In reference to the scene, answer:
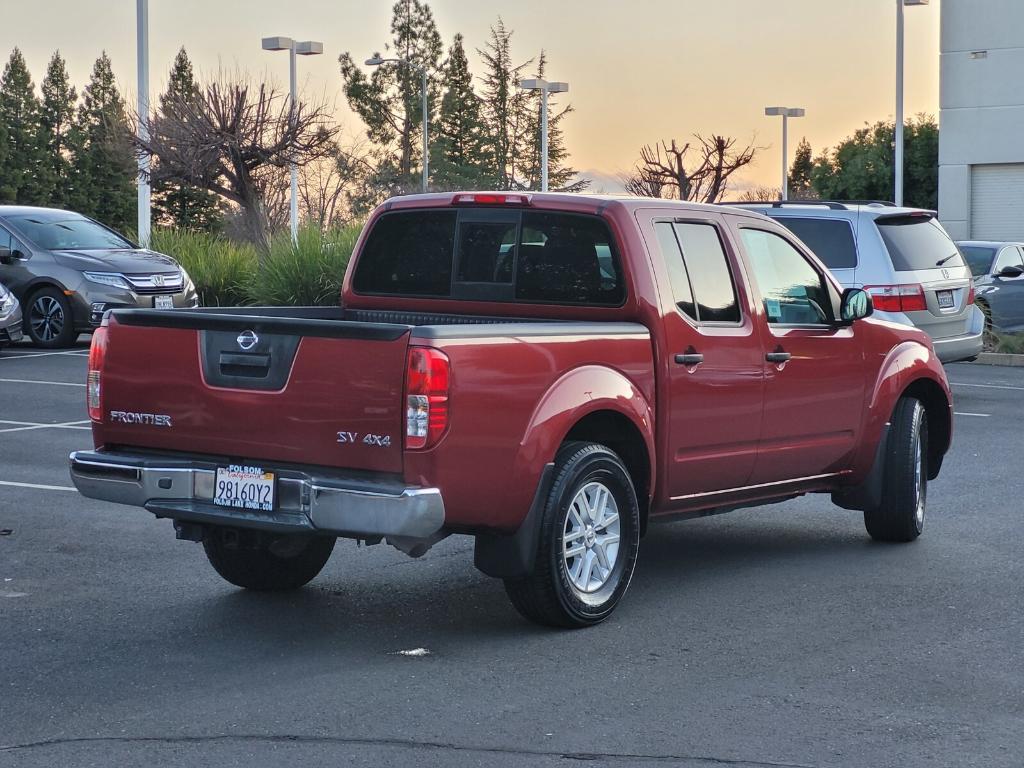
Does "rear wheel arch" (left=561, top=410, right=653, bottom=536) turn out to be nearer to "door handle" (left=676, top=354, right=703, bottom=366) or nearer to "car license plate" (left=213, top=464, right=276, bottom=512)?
"door handle" (left=676, top=354, right=703, bottom=366)

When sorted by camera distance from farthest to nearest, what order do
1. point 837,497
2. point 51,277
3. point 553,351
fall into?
point 51,277, point 837,497, point 553,351

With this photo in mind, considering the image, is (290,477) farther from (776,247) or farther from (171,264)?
(171,264)

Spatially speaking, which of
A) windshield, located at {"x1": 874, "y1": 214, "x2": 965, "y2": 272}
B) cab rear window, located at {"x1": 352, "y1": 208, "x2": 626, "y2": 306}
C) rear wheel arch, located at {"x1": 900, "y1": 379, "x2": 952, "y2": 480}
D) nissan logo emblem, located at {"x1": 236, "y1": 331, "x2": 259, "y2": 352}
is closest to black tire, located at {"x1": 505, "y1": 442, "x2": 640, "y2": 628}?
cab rear window, located at {"x1": 352, "y1": 208, "x2": 626, "y2": 306}

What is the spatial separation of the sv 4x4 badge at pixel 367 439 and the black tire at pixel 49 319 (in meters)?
16.3

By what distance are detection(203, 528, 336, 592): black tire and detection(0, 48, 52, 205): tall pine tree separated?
8871 centimetres

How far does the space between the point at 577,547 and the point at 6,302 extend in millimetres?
15305

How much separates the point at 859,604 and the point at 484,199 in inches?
102

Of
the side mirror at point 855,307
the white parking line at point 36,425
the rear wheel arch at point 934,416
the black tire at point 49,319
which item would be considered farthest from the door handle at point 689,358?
the black tire at point 49,319

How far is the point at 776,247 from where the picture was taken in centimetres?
847

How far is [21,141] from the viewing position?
3809 inches

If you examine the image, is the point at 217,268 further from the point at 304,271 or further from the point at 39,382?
the point at 39,382

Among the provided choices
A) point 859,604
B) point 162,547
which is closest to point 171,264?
point 162,547

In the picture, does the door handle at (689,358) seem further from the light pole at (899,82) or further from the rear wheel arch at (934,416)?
the light pole at (899,82)

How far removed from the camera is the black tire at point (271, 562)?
7.64 meters
